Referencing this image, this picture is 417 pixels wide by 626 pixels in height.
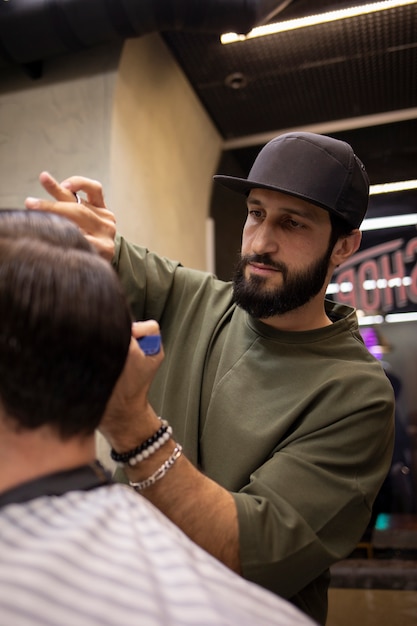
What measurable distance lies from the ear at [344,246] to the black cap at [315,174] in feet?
0.17

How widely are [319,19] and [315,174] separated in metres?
1.60

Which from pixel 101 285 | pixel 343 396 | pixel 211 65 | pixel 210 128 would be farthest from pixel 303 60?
pixel 101 285

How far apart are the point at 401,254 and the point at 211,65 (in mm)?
1393

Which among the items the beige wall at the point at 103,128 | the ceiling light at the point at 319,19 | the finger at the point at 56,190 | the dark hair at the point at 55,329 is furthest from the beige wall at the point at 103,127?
the dark hair at the point at 55,329

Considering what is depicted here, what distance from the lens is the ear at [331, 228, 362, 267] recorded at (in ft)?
4.81

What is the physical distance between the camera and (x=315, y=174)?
1341 millimetres

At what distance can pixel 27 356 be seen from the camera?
63cm

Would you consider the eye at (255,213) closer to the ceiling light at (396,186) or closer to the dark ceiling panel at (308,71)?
the dark ceiling panel at (308,71)

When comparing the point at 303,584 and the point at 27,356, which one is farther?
the point at 303,584

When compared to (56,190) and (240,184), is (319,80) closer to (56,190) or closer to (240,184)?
(240,184)

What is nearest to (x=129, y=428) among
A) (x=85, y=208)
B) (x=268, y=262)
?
(x=85, y=208)

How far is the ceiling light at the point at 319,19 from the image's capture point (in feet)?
8.27

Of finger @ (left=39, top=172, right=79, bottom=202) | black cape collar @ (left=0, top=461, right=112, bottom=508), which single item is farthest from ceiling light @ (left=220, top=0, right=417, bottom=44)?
black cape collar @ (left=0, top=461, right=112, bottom=508)

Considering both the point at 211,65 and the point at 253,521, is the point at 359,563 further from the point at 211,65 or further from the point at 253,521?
the point at 211,65
